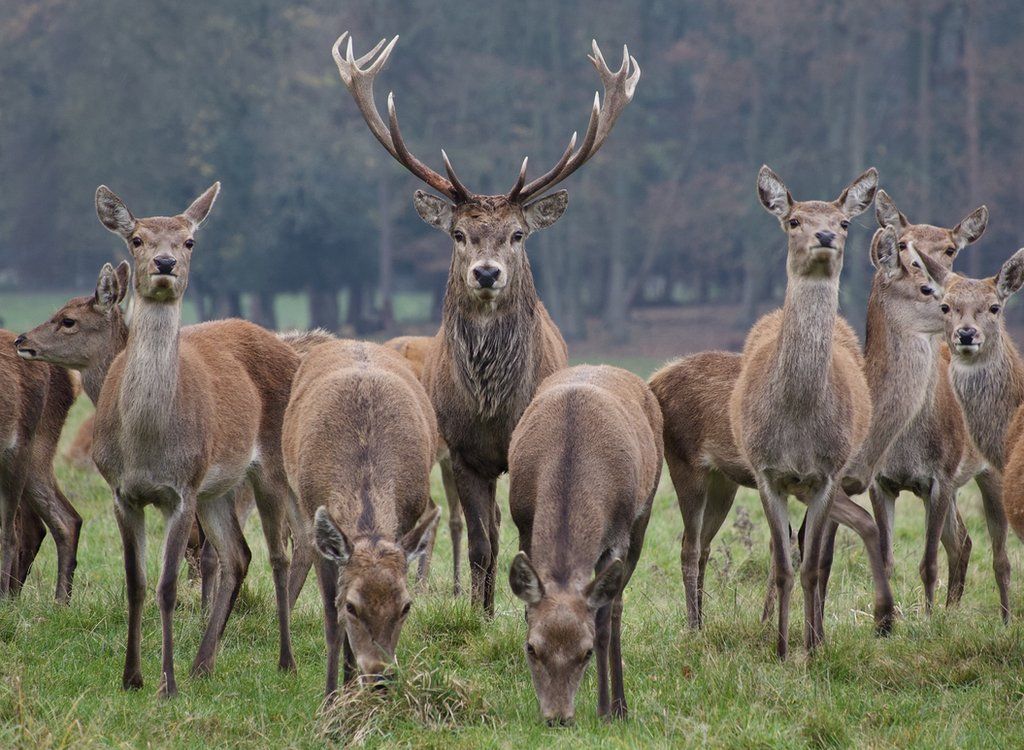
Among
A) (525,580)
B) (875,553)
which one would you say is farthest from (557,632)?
(875,553)

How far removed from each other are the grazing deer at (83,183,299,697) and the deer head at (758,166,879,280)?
2877 millimetres

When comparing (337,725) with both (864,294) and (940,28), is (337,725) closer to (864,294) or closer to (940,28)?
(864,294)

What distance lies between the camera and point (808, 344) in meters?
6.93

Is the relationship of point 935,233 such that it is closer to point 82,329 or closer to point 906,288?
point 906,288

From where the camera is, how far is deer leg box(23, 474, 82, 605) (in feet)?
26.4

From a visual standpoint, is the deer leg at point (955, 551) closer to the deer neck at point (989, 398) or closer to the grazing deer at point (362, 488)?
the deer neck at point (989, 398)

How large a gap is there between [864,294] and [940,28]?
8.03 metres

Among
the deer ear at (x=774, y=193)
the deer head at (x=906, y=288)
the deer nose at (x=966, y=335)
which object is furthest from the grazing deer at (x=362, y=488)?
the deer head at (x=906, y=288)

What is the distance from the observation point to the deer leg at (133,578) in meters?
6.39

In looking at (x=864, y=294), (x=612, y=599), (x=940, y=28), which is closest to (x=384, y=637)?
(x=612, y=599)

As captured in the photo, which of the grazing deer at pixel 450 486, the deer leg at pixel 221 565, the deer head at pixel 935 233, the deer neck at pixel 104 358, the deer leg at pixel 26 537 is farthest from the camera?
the grazing deer at pixel 450 486

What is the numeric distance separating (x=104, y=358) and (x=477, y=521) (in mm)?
2435

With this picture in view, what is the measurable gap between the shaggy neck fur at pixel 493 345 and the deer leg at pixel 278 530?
3.90ft

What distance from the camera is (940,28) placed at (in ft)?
122
